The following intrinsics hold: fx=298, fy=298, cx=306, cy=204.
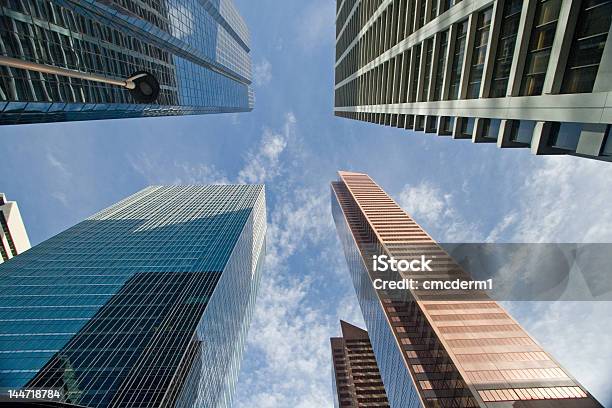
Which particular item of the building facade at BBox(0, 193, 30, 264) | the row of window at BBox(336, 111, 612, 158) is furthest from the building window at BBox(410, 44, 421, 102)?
the building facade at BBox(0, 193, 30, 264)

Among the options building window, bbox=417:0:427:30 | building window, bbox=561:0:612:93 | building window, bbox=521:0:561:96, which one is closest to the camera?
building window, bbox=561:0:612:93

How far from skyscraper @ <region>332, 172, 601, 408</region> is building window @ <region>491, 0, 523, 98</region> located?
147 feet

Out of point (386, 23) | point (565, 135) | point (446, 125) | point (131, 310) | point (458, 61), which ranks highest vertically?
point (386, 23)

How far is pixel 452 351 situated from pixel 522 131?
156 feet

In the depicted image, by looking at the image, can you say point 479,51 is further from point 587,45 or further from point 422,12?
point 422,12

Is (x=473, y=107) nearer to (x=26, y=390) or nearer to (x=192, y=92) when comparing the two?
(x=26, y=390)

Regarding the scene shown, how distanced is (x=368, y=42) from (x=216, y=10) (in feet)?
275

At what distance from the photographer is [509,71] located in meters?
16.8

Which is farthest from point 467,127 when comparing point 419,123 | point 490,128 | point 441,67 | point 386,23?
point 386,23

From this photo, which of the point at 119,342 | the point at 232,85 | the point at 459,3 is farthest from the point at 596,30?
the point at 232,85

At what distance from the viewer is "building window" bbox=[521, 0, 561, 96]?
13.7m

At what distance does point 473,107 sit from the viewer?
20.1 metres

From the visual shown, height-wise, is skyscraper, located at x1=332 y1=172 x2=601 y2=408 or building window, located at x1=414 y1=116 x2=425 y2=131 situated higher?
building window, located at x1=414 y1=116 x2=425 y2=131

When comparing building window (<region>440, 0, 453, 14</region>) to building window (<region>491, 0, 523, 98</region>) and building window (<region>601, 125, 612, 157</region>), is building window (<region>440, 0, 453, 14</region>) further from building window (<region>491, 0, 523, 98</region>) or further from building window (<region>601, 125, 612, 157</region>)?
building window (<region>601, 125, 612, 157</region>)
